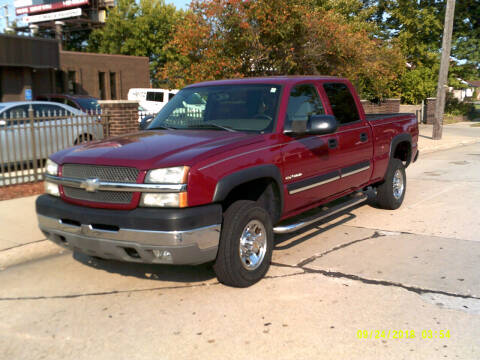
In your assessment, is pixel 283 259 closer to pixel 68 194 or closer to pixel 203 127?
pixel 203 127

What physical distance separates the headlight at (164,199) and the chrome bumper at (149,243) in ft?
0.74

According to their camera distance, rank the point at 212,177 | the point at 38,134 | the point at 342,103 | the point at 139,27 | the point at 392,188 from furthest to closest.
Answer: the point at 139,27 → the point at 38,134 → the point at 392,188 → the point at 342,103 → the point at 212,177

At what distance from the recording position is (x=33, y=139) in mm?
9594

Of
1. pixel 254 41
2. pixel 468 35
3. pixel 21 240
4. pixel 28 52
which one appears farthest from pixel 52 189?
pixel 468 35

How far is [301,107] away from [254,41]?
8.05 metres

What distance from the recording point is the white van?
26214mm

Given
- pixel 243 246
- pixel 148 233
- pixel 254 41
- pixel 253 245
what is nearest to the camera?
pixel 148 233

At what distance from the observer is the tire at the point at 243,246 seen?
174 inches

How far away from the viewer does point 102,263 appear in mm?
5527

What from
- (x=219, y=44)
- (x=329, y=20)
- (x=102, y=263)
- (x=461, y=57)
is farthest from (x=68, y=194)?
(x=461, y=57)

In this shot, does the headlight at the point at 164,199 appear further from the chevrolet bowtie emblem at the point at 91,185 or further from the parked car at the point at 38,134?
the parked car at the point at 38,134

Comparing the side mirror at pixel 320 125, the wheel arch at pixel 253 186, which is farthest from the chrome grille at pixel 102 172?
the side mirror at pixel 320 125

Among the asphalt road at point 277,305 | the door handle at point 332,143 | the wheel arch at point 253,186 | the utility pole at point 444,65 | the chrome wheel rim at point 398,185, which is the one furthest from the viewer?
the utility pole at point 444,65

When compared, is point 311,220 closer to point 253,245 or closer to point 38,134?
point 253,245
